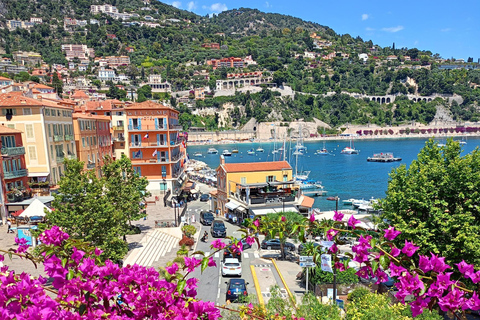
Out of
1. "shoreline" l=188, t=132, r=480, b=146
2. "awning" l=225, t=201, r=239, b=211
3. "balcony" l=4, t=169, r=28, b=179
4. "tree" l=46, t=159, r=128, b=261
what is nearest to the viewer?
"tree" l=46, t=159, r=128, b=261

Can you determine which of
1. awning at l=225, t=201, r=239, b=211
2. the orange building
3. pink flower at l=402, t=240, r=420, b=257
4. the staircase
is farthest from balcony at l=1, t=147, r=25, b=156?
pink flower at l=402, t=240, r=420, b=257

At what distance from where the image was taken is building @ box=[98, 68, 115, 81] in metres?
166

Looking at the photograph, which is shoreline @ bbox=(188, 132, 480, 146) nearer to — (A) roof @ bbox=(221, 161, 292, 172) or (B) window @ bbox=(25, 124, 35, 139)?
(A) roof @ bbox=(221, 161, 292, 172)

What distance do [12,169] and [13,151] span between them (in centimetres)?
126

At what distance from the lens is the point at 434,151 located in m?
15.9

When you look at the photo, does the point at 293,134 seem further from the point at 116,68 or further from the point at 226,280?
the point at 226,280

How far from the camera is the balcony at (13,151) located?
822 inches

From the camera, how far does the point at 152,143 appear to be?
33.4 m

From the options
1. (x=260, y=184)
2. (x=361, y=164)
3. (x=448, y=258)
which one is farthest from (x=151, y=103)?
(x=361, y=164)

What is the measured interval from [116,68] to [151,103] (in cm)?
16490

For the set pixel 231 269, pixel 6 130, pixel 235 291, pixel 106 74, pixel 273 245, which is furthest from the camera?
pixel 106 74

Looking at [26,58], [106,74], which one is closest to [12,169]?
[26,58]

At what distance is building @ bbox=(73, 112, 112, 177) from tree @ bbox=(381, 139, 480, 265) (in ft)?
76.4

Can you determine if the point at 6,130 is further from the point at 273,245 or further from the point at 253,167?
the point at 273,245
